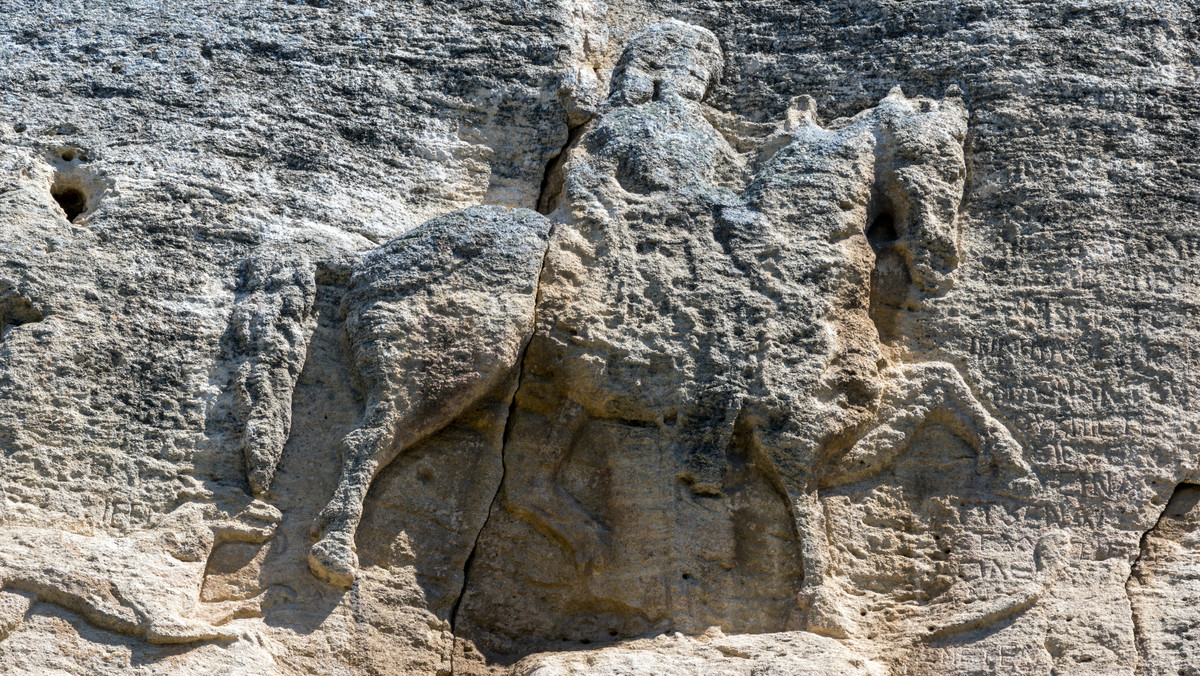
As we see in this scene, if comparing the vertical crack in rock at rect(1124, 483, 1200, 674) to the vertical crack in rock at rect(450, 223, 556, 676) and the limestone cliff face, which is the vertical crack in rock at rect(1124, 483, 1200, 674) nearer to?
the limestone cliff face

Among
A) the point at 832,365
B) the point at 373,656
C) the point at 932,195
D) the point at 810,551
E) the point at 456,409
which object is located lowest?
the point at 373,656

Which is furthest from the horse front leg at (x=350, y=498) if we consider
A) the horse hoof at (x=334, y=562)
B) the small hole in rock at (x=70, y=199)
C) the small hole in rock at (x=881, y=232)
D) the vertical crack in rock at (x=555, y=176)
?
the small hole in rock at (x=881, y=232)

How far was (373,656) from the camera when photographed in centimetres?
510

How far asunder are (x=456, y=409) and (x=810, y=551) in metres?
1.32

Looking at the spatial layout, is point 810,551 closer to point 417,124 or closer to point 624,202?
point 624,202

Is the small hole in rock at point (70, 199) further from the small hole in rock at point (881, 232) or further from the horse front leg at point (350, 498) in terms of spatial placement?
the small hole in rock at point (881, 232)

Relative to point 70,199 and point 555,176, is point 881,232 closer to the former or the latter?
point 555,176

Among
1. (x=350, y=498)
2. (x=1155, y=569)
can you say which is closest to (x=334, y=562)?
(x=350, y=498)

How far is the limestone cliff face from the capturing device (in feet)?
16.8

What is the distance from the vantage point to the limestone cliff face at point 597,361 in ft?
16.8

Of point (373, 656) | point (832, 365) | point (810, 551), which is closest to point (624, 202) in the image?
point (832, 365)

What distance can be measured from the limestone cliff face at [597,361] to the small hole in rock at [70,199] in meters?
0.01

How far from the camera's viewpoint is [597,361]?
5.42 m

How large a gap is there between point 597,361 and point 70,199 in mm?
2144
